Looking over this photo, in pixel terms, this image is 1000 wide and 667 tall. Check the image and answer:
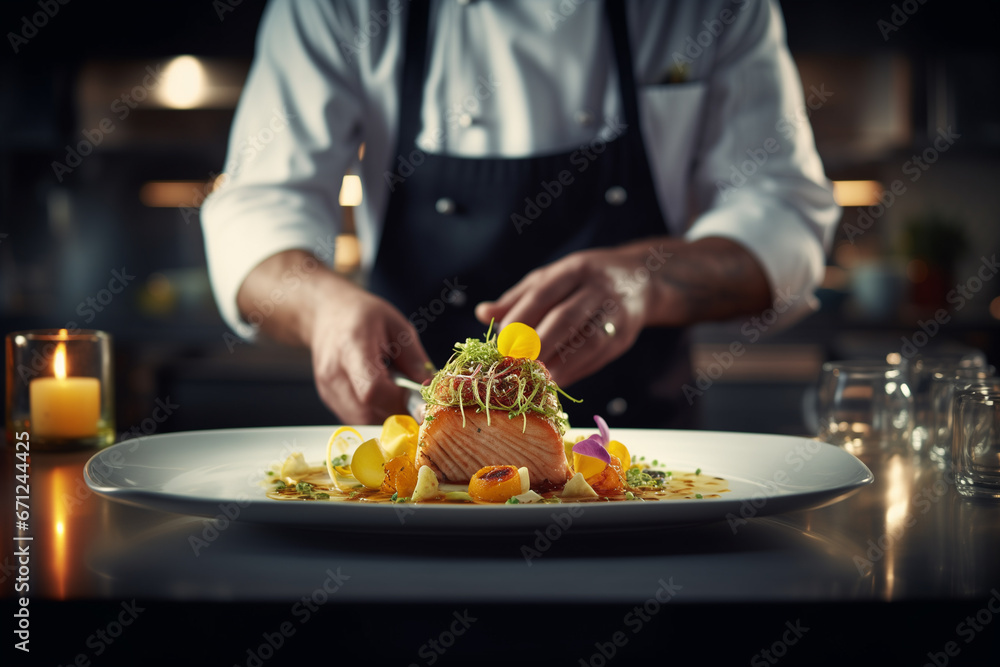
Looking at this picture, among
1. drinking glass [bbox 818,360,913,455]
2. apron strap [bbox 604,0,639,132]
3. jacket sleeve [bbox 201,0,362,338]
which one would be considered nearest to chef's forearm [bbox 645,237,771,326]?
apron strap [bbox 604,0,639,132]

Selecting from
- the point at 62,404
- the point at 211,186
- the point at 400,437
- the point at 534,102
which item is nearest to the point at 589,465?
the point at 400,437

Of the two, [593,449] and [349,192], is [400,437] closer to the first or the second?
[593,449]

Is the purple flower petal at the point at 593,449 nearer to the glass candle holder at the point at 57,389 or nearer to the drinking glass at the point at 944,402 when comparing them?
the drinking glass at the point at 944,402

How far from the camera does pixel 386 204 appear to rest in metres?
2.02

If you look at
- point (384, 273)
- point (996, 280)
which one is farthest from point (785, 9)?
point (384, 273)

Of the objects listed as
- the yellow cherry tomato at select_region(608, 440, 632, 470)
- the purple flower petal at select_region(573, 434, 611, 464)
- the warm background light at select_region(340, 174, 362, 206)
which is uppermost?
the purple flower petal at select_region(573, 434, 611, 464)

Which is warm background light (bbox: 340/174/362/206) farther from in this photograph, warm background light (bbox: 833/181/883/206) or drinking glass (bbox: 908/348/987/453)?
drinking glass (bbox: 908/348/987/453)

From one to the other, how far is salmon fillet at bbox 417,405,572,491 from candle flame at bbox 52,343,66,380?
0.61 meters

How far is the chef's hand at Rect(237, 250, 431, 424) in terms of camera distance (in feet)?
4.37

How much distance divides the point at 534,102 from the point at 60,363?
3.84 ft

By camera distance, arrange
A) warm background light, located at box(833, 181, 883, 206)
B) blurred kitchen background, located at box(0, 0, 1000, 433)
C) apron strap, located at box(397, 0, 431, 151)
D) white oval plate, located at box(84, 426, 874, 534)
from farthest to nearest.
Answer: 1. warm background light, located at box(833, 181, 883, 206)
2. blurred kitchen background, located at box(0, 0, 1000, 433)
3. apron strap, located at box(397, 0, 431, 151)
4. white oval plate, located at box(84, 426, 874, 534)

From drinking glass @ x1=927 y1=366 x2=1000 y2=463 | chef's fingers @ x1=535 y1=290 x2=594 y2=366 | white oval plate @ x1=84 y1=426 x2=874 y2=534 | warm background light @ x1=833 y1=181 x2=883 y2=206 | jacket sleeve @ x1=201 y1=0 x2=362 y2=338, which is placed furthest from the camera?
warm background light @ x1=833 y1=181 x2=883 y2=206

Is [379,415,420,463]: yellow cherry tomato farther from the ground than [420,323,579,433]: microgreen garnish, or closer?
closer

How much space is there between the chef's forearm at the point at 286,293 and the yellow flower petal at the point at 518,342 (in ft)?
1.99
